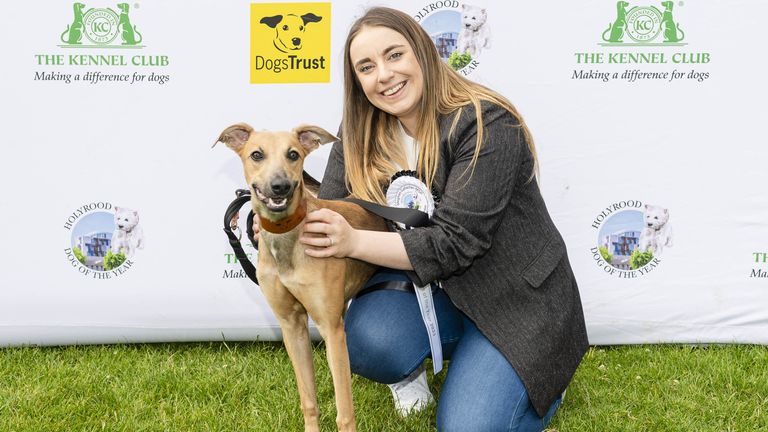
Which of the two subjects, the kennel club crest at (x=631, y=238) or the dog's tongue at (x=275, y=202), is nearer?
the dog's tongue at (x=275, y=202)

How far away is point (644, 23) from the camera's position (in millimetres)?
4133

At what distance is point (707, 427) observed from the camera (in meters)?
3.33

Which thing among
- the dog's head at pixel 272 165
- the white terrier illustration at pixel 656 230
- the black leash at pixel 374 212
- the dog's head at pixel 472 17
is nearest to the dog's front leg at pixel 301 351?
the black leash at pixel 374 212

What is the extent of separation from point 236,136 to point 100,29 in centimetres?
186

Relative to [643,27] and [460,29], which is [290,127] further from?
[643,27]

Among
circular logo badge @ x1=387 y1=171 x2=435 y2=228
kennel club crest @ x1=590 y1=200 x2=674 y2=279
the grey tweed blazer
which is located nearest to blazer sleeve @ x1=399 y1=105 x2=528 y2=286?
the grey tweed blazer

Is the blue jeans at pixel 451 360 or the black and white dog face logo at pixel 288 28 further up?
the black and white dog face logo at pixel 288 28

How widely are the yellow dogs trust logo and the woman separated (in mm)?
1013

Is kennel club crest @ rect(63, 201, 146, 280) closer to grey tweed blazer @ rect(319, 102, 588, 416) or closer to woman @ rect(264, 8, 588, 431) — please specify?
woman @ rect(264, 8, 588, 431)

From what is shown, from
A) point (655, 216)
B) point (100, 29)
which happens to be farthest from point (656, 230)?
point (100, 29)

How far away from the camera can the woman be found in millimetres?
2852

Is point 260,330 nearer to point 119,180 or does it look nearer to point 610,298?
point 119,180

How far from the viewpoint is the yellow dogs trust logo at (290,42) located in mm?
4137

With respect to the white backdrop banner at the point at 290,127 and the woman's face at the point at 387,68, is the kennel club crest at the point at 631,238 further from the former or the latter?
the woman's face at the point at 387,68
